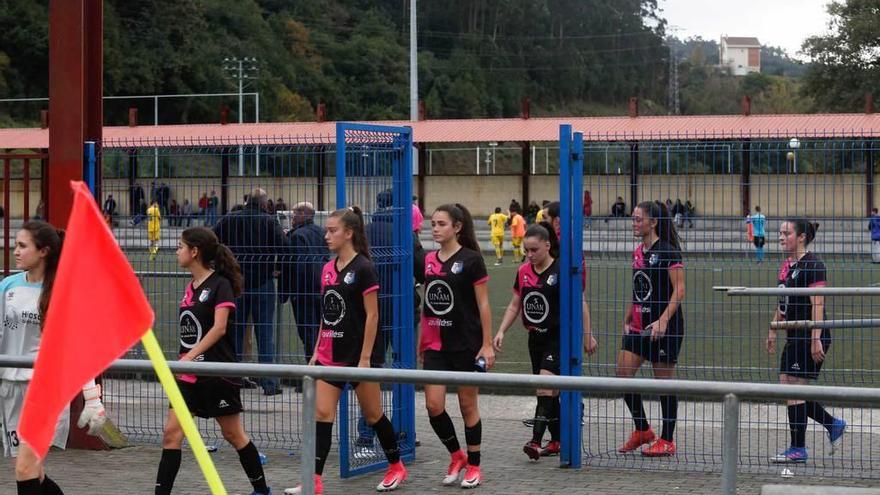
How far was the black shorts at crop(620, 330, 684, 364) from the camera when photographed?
895 centimetres

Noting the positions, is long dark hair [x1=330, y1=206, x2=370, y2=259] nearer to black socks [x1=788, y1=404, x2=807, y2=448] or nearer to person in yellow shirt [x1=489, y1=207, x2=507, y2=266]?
black socks [x1=788, y1=404, x2=807, y2=448]

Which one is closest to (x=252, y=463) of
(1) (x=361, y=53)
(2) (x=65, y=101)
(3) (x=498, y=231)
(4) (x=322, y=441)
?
(4) (x=322, y=441)

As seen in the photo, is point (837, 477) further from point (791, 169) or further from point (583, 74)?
point (583, 74)

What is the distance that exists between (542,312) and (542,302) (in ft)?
0.23

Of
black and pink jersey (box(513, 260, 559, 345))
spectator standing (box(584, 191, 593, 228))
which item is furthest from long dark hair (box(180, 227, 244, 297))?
spectator standing (box(584, 191, 593, 228))

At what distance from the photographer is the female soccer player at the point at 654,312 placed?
8867 millimetres

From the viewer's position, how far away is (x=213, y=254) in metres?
7.56

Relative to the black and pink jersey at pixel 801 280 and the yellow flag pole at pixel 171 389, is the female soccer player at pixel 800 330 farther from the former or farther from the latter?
the yellow flag pole at pixel 171 389

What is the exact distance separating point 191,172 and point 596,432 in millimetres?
3743

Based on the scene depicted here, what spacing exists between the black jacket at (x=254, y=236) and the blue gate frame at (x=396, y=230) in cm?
107

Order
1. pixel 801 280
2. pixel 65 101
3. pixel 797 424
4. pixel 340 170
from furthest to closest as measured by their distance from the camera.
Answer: pixel 65 101, pixel 801 280, pixel 340 170, pixel 797 424

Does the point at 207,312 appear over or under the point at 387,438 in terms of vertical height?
over

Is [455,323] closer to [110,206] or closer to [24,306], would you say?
[24,306]

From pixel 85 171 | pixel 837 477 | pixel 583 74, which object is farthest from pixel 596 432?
pixel 583 74
